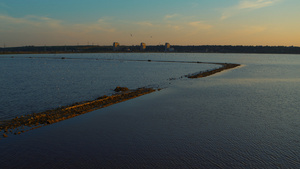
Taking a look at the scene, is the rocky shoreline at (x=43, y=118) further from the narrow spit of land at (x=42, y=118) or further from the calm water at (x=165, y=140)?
the calm water at (x=165, y=140)

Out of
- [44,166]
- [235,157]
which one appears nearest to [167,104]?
[235,157]

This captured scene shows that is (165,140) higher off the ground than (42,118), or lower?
lower

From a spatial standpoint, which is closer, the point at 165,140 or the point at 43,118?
the point at 165,140

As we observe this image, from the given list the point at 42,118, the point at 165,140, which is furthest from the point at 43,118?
the point at 165,140

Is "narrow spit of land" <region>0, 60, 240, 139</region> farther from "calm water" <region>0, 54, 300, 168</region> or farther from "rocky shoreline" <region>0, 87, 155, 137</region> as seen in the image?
"calm water" <region>0, 54, 300, 168</region>

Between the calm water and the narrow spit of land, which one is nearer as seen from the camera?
the calm water

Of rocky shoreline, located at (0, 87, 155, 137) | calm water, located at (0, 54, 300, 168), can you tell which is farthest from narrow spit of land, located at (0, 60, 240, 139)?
calm water, located at (0, 54, 300, 168)

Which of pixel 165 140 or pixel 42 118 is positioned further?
pixel 42 118

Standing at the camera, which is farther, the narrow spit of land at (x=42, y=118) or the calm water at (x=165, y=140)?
the narrow spit of land at (x=42, y=118)

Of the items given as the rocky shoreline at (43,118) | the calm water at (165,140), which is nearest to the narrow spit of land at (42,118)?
the rocky shoreline at (43,118)

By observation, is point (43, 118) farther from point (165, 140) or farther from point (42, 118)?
point (165, 140)

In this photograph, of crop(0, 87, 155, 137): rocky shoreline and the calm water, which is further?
crop(0, 87, 155, 137): rocky shoreline

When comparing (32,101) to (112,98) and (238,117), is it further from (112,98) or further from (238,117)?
(238,117)
